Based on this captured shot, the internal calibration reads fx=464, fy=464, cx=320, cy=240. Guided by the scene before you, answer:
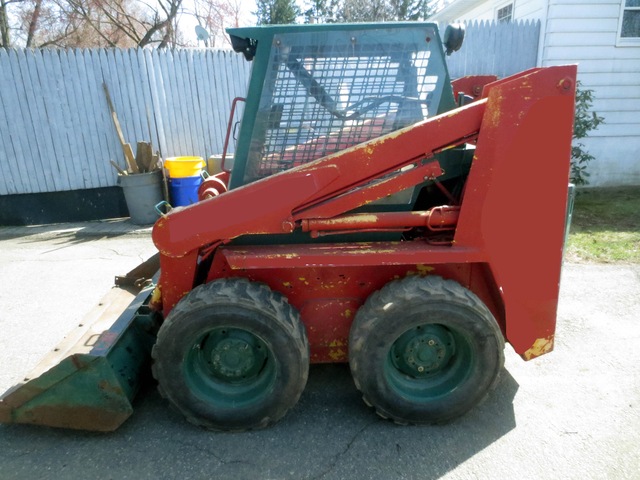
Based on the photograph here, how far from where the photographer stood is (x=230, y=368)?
2873 millimetres

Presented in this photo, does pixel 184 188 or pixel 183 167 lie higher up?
pixel 183 167

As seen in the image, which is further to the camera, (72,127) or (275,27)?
(72,127)

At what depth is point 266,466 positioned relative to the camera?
258cm

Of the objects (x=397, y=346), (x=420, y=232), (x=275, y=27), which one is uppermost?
(x=275, y=27)

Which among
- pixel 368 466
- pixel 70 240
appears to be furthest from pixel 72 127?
pixel 368 466

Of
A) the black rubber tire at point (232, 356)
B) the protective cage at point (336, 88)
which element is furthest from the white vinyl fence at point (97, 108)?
the black rubber tire at point (232, 356)

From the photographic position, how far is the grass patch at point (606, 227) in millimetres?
5770

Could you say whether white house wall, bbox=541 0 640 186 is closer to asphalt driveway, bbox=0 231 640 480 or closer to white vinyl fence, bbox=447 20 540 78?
white vinyl fence, bbox=447 20 540 78

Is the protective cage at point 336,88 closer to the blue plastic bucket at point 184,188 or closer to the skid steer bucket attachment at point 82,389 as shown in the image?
the skid steer bucket attachment at point 82,389

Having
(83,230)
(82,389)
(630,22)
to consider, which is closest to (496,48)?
(630,22)

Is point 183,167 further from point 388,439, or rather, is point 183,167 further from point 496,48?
point 496,48

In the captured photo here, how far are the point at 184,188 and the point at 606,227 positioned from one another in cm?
652

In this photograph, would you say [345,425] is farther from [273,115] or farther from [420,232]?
[273,115]

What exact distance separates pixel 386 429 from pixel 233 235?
4.92 feet
